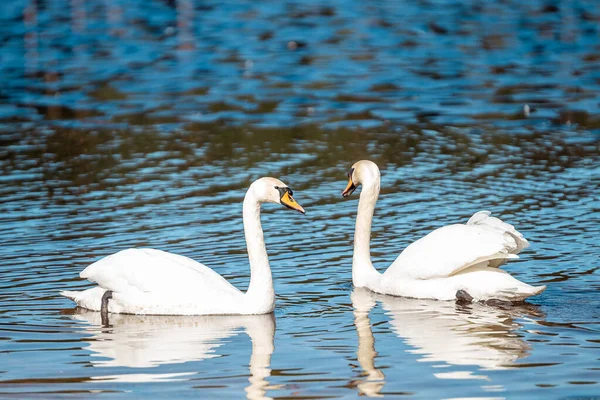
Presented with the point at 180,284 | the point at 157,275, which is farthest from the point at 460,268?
the point at 157,275

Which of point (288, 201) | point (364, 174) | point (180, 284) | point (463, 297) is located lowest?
point (463, 297)

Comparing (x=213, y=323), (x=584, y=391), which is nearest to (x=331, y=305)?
(x=213, y=323)

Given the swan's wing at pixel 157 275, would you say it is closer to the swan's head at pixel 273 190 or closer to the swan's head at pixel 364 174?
the swan's head at pixel 273 190

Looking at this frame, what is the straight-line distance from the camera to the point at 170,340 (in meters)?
9.65

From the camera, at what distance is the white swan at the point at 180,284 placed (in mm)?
10344

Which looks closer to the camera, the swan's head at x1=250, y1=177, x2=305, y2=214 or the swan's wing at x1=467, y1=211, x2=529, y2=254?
the swan's head at x1=250, y1=177, x2=305, y2=214

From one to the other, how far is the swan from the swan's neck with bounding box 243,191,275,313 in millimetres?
1363

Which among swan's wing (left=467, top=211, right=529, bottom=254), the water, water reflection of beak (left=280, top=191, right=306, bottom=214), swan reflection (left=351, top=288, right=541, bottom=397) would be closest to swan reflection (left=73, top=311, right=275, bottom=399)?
the water

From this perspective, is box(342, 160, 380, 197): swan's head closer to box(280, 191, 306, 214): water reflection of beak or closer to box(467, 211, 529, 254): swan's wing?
box(467, 211, 529, 254): swan's wing

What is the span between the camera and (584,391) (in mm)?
7934

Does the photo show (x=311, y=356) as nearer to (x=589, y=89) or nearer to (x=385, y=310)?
(x=385, y=310)

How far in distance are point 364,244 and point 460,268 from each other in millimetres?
1570

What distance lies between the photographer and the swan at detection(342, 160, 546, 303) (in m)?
10.5

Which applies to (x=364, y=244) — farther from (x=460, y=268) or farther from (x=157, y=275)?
(x=157, y=275)
